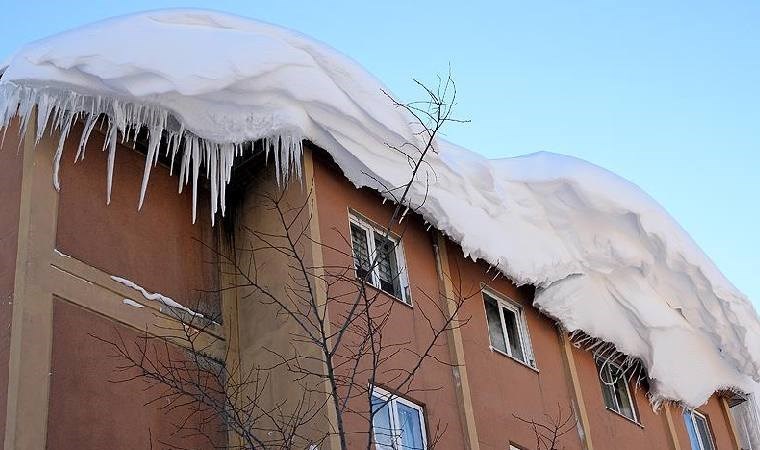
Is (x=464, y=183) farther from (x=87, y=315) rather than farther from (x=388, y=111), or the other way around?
(x=87, y=315)

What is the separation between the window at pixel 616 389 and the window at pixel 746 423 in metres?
3.05

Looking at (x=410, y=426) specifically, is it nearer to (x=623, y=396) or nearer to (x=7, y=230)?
(x=7, y=230)

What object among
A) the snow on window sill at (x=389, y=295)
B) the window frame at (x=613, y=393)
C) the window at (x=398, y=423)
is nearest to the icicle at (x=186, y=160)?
the snow on window sill at (x=389, y=295)

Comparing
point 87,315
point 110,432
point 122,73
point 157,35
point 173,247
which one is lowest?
point 110,432

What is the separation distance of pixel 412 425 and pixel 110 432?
9.42 ft

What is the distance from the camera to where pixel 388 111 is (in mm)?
10445

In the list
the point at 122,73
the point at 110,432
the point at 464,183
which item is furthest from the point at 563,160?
the point at 110,432

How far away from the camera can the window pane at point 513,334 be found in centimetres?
1218

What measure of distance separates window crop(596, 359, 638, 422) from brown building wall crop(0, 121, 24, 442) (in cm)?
801

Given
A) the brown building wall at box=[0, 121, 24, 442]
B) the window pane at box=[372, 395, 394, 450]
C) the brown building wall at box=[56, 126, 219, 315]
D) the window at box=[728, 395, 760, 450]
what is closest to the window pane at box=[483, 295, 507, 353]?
the window pane at box=[372, 395, 394, 450]

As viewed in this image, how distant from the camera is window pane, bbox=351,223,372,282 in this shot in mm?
10245

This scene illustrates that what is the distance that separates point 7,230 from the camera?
8.84 meters

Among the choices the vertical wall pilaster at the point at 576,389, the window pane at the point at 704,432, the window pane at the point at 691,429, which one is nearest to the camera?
the vertical wall pilaster at the point at 576,389

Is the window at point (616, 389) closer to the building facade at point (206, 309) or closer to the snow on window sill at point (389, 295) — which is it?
the building facade at point (206, 309)
